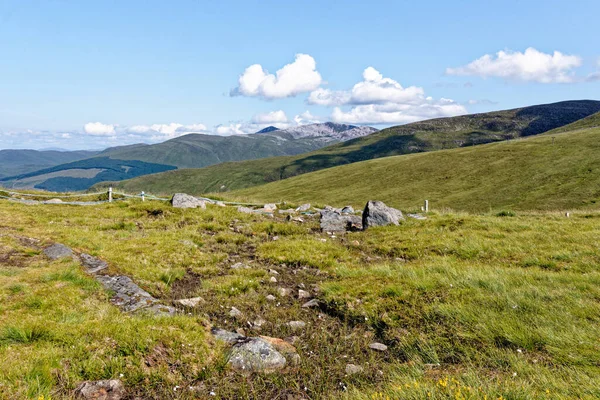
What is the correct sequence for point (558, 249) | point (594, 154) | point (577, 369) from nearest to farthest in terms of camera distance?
point (577, 369)
point (558, 249)
point (594, 154)

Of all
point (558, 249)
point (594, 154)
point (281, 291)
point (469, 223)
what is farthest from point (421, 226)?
point (594, 154)

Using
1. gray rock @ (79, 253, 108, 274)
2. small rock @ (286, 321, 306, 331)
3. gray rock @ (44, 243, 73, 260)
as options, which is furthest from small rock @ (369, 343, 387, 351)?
gray rock @ (44, 243, 73, 260)

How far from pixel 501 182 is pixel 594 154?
2162 centimetres

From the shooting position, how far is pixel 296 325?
8211 millimetres

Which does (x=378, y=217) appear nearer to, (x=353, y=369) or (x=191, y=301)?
(x=191, y=301)

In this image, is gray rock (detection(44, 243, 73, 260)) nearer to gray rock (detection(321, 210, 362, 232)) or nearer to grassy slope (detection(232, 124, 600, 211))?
gray rock (detection(321, 210, 362, 232))

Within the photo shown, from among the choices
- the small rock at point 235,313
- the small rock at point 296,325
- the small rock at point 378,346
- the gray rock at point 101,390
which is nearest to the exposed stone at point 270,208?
the small rock at point 235,313

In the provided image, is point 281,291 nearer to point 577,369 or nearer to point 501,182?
point 577,369

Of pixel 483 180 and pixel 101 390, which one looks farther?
pixel 483 180

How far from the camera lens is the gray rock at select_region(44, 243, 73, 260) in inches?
456

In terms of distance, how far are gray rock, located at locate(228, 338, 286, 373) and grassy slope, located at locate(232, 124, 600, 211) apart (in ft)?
118

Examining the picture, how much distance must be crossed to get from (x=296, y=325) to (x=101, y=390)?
4.25 meters

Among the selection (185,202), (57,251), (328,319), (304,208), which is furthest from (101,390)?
(304,208)

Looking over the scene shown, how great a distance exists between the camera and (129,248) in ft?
44.1
